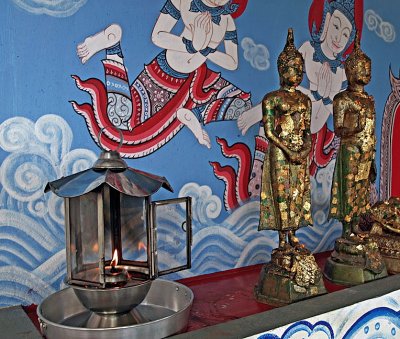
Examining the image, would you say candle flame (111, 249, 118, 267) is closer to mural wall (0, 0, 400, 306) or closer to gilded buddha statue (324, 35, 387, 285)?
mural wall (0, 0, 400, 306)

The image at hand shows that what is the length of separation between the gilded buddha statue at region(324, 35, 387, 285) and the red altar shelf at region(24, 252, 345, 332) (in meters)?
0.06

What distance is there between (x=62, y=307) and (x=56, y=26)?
22.8 inches

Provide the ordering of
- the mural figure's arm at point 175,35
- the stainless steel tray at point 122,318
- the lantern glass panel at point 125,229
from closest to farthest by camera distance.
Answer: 1. the stainless steel tray at point 122,318
2. the lantern glass panel at point 125,229
3. the mural figure's arm at point 175,35

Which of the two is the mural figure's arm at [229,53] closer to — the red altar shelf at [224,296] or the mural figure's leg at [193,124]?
the mural figure's leg at [193,124]

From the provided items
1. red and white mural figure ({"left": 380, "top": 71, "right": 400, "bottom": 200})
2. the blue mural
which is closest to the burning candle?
the blue mural

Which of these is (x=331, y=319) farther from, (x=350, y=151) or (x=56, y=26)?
(x=56, y=26)

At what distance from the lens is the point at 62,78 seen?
112 centimetres

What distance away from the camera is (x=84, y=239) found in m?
0.96

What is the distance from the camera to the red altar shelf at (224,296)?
1.04 metres

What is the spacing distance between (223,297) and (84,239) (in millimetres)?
381

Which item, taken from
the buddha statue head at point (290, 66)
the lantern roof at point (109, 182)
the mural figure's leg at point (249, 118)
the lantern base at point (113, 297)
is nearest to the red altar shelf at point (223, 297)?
the lantern base at point (113, 297)

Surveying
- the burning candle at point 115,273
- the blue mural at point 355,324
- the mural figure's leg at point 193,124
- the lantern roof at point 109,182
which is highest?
the mural figure's leg at point 193,124

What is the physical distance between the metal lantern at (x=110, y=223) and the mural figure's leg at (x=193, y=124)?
1.13 feet

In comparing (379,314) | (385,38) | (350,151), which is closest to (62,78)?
(350,151)
